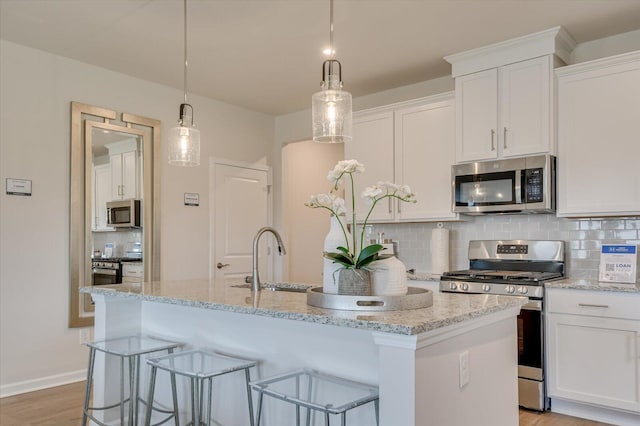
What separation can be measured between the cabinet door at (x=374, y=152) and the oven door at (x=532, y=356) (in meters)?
1.50

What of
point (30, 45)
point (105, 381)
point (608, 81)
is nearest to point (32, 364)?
point (105, 381)

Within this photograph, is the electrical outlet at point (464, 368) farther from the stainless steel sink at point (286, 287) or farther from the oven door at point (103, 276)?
the oven door at point (103, 276)

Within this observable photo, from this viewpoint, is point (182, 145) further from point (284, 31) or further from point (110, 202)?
point (110, 202)

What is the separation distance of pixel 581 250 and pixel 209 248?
132 inches

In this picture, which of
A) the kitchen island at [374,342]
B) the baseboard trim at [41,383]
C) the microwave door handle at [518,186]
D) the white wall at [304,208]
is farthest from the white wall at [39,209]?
the microwave door handle at [518,186]

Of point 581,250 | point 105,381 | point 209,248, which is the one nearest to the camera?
point 105,381

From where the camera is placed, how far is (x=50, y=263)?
3959 mm

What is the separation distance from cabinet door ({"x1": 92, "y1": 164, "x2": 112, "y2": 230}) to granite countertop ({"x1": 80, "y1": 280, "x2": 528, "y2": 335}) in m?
1.70

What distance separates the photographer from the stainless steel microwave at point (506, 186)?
3568 mm

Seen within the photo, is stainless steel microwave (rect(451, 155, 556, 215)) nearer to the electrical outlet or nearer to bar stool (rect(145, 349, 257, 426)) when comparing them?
the electrical outlet

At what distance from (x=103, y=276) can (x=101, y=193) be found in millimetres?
696

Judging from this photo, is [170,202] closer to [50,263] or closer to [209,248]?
[209,248]

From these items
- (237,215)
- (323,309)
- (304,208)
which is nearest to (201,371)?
(323,309)

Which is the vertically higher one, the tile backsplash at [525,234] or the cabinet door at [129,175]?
the cabinet door at [129,175]
